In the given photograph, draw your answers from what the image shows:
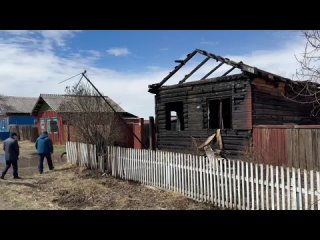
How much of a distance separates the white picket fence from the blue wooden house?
128 ft

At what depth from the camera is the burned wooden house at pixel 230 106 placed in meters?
12.7

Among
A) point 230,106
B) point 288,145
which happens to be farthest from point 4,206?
point 230,106

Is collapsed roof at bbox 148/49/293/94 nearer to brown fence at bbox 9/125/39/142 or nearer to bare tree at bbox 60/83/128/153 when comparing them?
bare tree at bbox 60/83/128/153

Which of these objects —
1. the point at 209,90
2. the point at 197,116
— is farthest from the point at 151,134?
the point at 209,90

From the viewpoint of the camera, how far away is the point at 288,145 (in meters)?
11.1

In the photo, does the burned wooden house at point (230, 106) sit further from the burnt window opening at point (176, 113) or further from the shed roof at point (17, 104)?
the shed roof at point (17, 104)

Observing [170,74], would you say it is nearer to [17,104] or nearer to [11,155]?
[11,155]

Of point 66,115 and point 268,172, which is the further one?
point 66,115

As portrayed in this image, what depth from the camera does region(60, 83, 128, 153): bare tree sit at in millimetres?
11852

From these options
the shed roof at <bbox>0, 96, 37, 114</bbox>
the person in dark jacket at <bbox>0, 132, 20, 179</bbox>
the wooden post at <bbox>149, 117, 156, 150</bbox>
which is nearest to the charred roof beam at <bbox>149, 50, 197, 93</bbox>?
the wooden post at <bbox>149, 117, 156, 150</bbox>

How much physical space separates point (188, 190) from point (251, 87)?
19.8 ft

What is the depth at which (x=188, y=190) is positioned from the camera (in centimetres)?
809

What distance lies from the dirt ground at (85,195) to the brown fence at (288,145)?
4.75m
